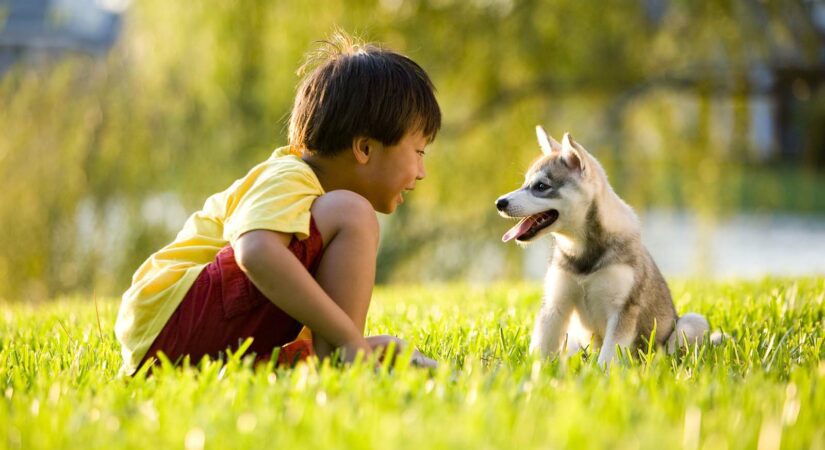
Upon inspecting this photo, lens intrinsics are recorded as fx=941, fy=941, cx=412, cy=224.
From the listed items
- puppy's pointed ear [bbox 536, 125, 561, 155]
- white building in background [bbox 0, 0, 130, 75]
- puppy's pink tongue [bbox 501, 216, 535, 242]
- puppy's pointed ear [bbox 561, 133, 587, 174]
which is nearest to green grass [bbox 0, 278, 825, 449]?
puppy's pink tongue [bbox 501, 216, 535, 242]

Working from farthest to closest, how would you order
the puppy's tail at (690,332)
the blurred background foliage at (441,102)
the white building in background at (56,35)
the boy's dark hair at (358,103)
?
the white building in background at (56,35), the blurred background foliage at (441,102), the puppy's tail at (690,332), the boy's dark hair at (358,103)

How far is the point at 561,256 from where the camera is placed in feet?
10.7

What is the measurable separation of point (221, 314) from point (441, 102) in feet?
21.9

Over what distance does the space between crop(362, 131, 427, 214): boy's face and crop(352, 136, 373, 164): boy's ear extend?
18 mm

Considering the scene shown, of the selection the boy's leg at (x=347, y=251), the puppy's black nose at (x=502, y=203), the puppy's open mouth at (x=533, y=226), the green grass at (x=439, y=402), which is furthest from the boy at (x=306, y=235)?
the puppy's open mouth at (x=533, y=226)

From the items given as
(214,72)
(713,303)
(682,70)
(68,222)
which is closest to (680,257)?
(682,70)

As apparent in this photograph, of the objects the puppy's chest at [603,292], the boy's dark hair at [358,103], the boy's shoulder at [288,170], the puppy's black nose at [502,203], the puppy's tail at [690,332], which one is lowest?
the puppy's tail at [690,332]

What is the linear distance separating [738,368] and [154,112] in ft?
24.0

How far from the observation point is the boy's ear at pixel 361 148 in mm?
2840

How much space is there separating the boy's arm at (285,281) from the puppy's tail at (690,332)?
1.31m

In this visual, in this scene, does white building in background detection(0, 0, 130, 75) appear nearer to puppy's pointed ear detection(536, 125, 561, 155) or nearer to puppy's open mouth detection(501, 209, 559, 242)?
puppy's pointed ear detection(536, 125, 561, 155)

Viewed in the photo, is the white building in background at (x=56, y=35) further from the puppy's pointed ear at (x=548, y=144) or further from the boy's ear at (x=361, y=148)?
the boy's ear at (x=361, y=148)

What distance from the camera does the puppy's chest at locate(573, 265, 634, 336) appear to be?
10.1ft

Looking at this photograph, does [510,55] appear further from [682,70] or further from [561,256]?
[561,256]
